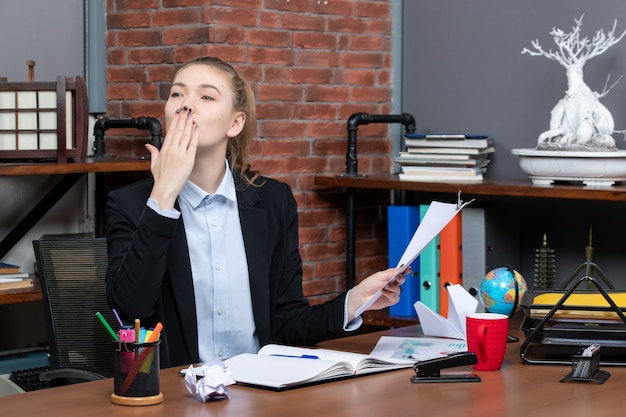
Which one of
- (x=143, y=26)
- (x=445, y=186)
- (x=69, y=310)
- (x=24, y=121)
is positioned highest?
(x=143, y=26)

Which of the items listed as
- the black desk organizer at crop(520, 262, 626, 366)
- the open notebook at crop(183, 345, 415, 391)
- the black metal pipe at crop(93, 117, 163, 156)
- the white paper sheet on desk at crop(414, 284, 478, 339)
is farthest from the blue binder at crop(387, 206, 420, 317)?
the open notebook at crop(183, 345, 415, 391)

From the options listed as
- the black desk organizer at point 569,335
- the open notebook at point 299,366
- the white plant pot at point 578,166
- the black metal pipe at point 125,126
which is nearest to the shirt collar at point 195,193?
the open notebook at point 299,366

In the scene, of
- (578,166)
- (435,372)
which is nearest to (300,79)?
(578,166)

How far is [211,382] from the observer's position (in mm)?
1760

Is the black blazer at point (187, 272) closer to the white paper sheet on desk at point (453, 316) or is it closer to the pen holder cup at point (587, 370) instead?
the white paper sheet on desk at point (453, 316)

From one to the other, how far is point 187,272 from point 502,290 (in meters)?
0.72

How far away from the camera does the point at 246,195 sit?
2.53m

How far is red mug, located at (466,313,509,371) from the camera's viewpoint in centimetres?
202

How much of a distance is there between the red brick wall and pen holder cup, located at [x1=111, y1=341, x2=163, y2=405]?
188cm

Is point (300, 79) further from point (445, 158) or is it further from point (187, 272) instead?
point (187, 272)

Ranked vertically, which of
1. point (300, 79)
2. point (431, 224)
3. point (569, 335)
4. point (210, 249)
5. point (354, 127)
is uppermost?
point (300, 79)

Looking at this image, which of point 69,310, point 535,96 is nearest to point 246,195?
point 69,310

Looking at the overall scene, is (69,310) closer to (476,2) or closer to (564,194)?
(564,194)

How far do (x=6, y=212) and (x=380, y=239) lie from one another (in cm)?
144
